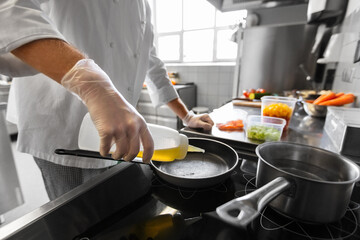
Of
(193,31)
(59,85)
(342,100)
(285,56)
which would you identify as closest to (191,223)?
(59,85)

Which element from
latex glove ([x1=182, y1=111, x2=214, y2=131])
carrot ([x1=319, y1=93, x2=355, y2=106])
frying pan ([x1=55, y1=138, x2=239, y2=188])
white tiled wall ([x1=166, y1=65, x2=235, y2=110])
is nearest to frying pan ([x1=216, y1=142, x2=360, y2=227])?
frying pan ([x1=55, y1=138, x2=239, y2=188])

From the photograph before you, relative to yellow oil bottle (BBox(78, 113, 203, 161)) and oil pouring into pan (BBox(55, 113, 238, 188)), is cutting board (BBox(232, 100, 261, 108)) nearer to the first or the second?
oil pouring into pan (BBox(55, 113, 238, 188))

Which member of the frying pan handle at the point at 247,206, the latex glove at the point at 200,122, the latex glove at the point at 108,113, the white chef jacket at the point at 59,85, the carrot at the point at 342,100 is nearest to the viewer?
the frying pan handle at the point at 247,206

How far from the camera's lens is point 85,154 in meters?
0.41

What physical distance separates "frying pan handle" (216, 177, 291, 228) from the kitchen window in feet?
8.89

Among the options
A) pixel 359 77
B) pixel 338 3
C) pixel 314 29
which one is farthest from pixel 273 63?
pixel 359 77

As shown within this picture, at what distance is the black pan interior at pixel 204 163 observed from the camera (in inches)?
18.8

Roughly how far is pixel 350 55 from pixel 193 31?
7.60ft

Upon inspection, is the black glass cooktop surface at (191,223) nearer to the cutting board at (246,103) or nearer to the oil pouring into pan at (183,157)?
the oil pouring into pan at (183,157)

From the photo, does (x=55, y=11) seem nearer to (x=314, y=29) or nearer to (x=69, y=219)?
(x=69, y=219)

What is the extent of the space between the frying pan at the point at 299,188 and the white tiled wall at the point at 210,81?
2209 millimetres

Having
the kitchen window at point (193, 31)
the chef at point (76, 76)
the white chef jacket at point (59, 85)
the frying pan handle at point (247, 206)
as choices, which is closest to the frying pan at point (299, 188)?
the frying pan handle at point (247, 206)

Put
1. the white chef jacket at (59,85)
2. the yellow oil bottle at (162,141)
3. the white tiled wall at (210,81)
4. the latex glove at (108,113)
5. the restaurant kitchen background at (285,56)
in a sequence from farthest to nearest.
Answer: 1. the white tiled wall at (210,81)
2. the restaurant kitchen background at (285,56)
3. the white chef jacket at (59,85)
4. the yellow oil bottle at (162,141)
5. the latex glove at (108,113)

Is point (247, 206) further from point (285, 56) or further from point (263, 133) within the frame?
point (285, 56)
